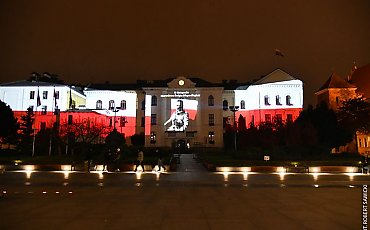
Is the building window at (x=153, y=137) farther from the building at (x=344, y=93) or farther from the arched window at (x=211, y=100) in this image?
the building at (x=344, y=93)

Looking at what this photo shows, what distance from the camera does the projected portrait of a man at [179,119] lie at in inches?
2643

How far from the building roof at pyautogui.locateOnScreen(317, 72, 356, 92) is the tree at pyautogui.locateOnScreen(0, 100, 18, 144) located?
60.8m

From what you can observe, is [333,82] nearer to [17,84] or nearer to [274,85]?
[274,85]

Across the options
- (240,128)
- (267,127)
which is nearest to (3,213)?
(267,127)

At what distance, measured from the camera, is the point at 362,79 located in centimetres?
7869

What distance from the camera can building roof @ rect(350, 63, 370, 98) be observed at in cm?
7556

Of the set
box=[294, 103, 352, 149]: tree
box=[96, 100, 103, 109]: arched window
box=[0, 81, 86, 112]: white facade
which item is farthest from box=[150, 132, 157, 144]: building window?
box=[294, 103, 352, 149]: tree

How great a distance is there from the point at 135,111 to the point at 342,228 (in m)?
66.3

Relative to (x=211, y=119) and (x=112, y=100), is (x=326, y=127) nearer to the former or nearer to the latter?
(x=211, y=119)

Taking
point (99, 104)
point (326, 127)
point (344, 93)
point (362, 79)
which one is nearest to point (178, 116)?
point (99, 104)

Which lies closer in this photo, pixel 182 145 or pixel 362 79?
pixel 182 145

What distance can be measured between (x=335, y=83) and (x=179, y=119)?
112 ft

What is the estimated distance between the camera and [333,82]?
236 ft

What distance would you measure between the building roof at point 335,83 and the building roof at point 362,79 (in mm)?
6216
